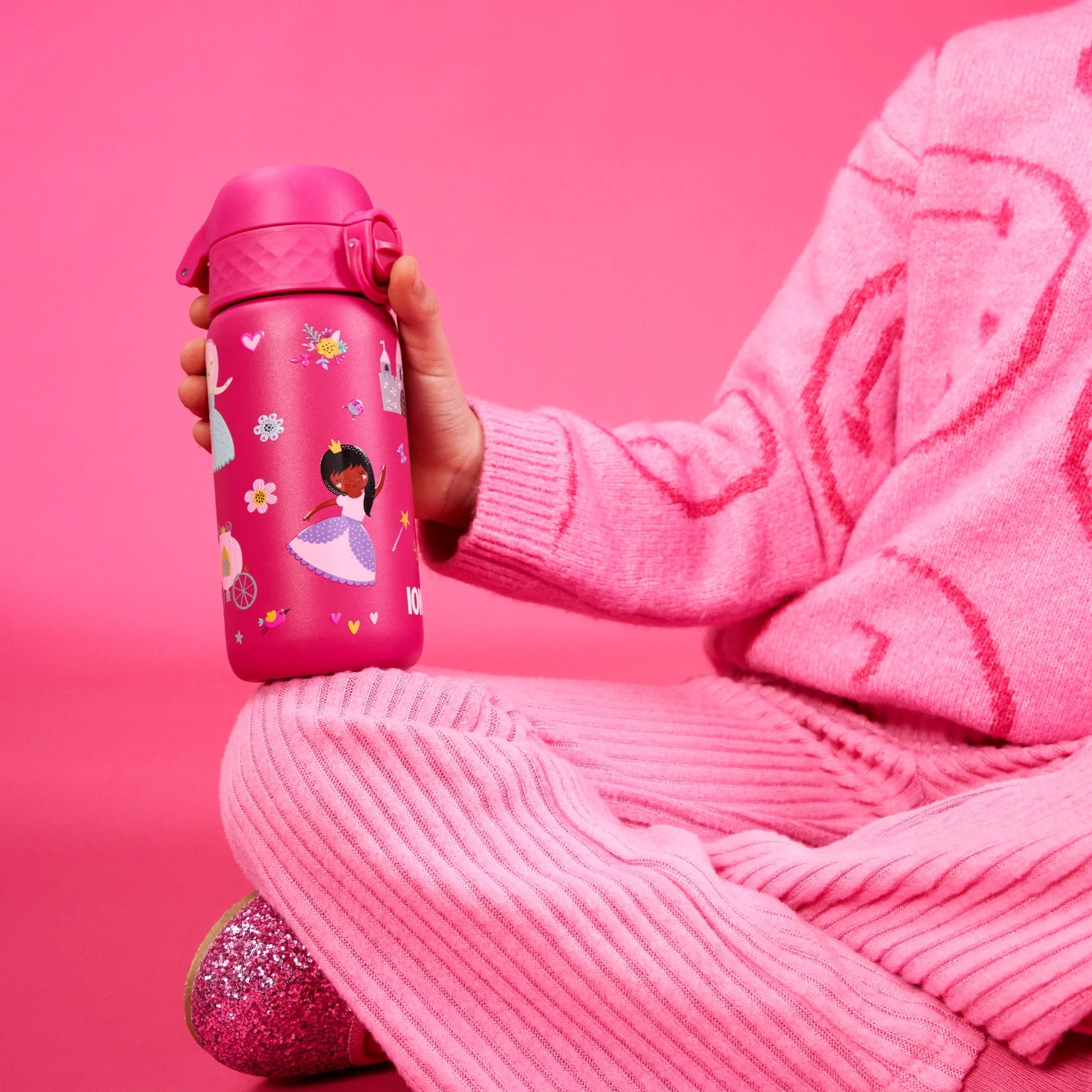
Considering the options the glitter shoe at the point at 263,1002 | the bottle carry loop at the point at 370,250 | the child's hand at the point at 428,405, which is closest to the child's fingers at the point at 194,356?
the child's hand at the point at 428,405

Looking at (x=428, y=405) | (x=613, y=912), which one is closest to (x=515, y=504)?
(x=428, y=405)

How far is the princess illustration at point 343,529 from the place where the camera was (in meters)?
0.66

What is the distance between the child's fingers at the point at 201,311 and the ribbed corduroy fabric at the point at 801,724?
0.65 feet

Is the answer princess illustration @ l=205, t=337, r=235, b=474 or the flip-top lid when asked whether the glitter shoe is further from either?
the flip-top lid

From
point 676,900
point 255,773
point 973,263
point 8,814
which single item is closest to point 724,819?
point 676,900

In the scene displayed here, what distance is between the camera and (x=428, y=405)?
80cm

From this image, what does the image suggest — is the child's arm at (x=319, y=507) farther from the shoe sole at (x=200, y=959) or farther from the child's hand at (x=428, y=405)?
the shoe sole at (x=200, y=959)

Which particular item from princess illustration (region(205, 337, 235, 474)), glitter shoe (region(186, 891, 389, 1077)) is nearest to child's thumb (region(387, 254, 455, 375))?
princess illustration (region(205, 337, 235, 474))

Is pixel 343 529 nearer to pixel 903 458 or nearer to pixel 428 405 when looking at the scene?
pixel 428 405

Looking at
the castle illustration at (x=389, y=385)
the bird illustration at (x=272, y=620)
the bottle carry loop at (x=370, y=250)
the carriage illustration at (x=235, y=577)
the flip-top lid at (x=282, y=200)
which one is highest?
the flip-top lid at (x=282, y=200)

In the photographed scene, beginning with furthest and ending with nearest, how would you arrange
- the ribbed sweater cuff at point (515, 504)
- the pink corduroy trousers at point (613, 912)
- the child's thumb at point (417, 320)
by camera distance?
the ribbed sweater cuff at point (515, 504), the child's thumb at point (417, 320), the pink corduroy trousers at point (613, 912)

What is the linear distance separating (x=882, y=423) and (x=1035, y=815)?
363 mm

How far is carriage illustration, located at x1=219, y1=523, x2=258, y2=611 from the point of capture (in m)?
0.67

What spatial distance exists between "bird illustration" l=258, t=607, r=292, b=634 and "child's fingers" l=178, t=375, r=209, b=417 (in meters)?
0.17
